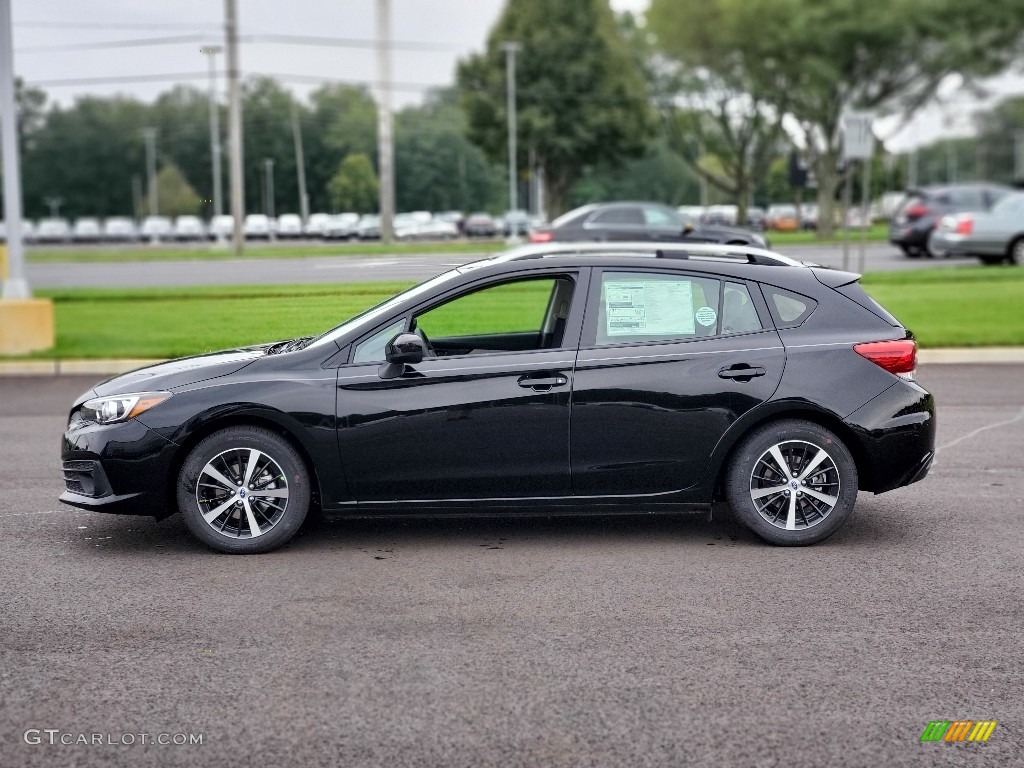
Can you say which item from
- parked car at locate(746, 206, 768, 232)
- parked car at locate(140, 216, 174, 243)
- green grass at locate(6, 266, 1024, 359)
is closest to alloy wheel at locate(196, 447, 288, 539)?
green grass at locate(6, 266, 1024, 359)

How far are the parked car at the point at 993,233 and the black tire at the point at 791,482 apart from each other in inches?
886

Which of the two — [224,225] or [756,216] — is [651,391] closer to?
[756,216]

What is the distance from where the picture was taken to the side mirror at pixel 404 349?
19.7ft

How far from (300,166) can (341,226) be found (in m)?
7.12

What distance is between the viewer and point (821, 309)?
6395 millimetres

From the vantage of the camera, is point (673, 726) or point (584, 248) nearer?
point (673, 726)

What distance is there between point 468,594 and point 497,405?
1038mm

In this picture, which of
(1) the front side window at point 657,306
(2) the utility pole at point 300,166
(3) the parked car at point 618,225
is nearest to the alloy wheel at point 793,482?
(1) the front side window at point 657,306

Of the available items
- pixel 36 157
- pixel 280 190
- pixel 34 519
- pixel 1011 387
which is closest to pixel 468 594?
pixel 34 519

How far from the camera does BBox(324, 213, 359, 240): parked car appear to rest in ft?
113

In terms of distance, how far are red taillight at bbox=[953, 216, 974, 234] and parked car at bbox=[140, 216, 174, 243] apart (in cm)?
5509

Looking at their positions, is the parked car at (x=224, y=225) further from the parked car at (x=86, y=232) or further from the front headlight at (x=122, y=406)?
the front headlight at (x=122, y=406)

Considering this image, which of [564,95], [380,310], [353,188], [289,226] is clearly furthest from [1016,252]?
[564,95]

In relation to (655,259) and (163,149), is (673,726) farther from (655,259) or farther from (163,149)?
Answer: (163,149)
